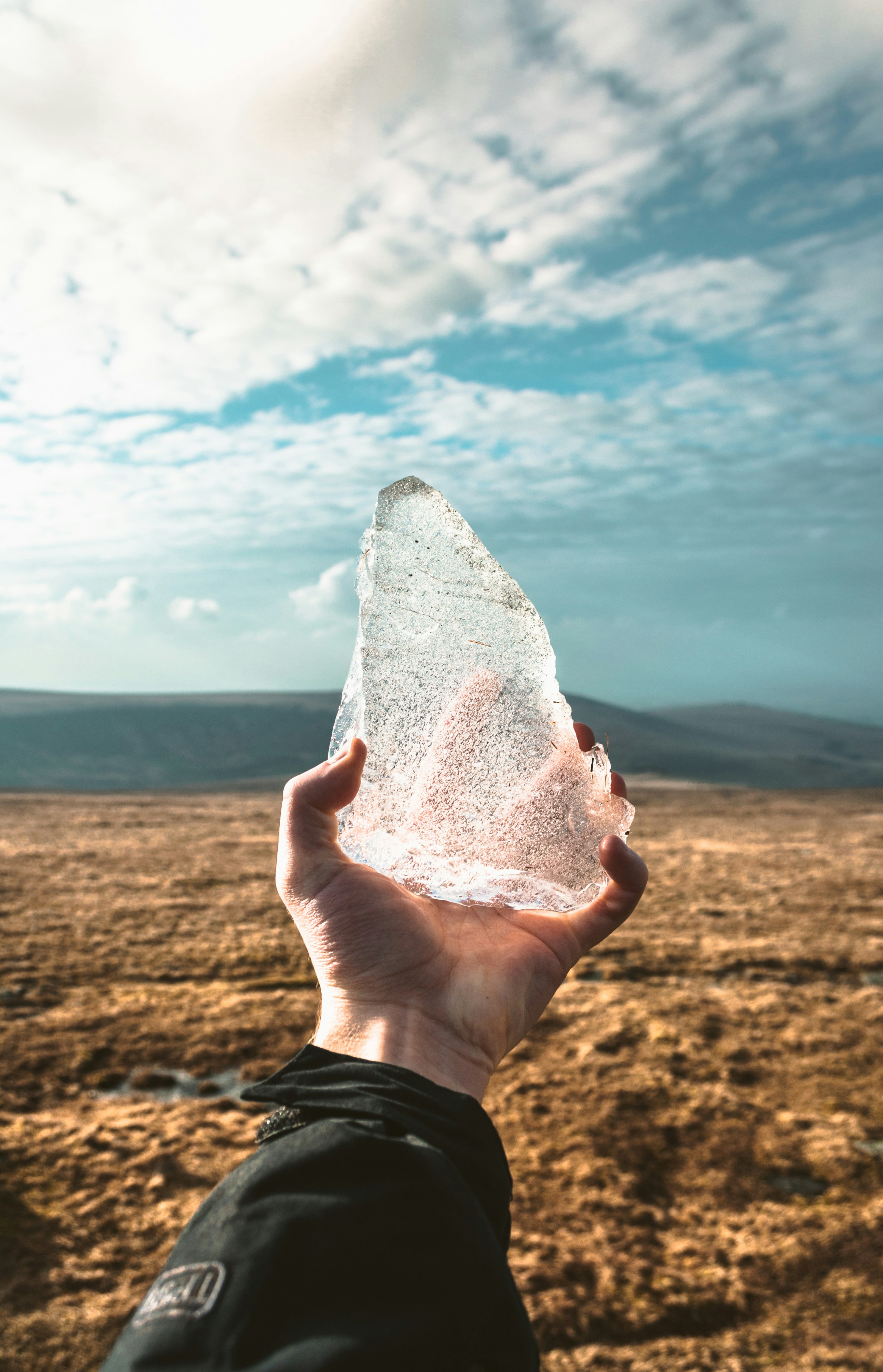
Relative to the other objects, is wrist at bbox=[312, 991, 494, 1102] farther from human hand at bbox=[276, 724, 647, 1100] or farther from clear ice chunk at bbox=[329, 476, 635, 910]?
clear ice chunk at bbox=[329, 476, 635, 910]

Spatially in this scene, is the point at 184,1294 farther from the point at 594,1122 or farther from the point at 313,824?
the point at 594,1122

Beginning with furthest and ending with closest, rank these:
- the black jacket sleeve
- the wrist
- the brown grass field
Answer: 1. the brown grass field
2. the wrist
3. the black jacket sleeve

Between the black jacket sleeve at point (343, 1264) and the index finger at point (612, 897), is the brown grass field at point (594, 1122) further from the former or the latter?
the black jacket sleeve at point (343, 1264)

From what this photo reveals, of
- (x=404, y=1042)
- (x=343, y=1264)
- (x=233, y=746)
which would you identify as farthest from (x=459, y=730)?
(x=233, y=746)

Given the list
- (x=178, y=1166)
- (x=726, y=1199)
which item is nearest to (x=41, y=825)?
(x=178, y=1166)

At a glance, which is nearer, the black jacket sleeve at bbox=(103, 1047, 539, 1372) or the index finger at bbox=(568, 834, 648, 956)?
the black jacket sleeve at bbox=(103, 1047, 539, 1372)

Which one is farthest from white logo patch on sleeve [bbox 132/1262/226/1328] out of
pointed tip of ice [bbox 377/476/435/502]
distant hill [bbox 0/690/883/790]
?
distant hill [bbox 0/690/883/790]

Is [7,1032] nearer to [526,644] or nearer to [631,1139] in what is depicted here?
[631,1139]
